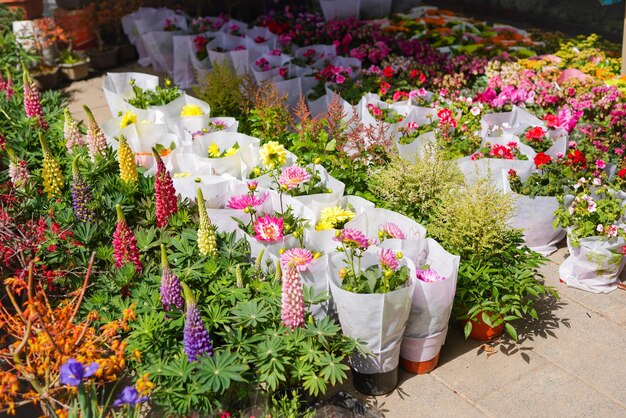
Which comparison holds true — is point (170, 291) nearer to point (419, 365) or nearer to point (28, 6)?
point (419, 365)

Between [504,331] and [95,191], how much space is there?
2636 millimetres

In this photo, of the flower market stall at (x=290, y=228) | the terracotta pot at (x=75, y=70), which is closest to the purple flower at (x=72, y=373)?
the flower market stall at (x=290, y=228)

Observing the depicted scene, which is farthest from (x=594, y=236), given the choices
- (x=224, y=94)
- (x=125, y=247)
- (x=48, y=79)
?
(x=48, y=79)

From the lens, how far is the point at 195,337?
2914 mm

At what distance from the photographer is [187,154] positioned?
15.5 ft

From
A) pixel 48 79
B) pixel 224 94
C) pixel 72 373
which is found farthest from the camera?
pixel 48 79

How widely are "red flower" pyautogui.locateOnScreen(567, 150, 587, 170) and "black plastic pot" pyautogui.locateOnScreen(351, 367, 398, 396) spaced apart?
2.06 metres

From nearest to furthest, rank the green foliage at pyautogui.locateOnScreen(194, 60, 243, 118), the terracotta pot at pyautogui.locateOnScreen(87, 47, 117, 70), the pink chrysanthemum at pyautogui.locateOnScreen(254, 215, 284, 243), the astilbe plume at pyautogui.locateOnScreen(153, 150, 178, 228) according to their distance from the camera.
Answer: the pink chrysanthemum at pyautogui.locateOnScreen(254, 215, 284, 243)
the astilbe plume at pyautogui.locateOnScreen(153, 150, 178, 228)
the green foliage at pyautogui.locateOnScreen(194, 60, 243, 118)
the terracotta pot at pyautogui.locateOnScreen(87, 47, 117, 70)

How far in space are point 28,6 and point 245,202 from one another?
6372 millimetres

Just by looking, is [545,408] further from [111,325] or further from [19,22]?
[19,22]

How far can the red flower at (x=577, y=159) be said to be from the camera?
4.60 m

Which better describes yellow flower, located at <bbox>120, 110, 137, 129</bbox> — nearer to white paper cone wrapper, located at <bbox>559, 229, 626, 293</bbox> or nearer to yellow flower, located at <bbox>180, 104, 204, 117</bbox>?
yellow flower, located at <bbox>180, 104, 204, 117</bbox>

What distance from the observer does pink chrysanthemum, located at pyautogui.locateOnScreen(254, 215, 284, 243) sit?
371cm

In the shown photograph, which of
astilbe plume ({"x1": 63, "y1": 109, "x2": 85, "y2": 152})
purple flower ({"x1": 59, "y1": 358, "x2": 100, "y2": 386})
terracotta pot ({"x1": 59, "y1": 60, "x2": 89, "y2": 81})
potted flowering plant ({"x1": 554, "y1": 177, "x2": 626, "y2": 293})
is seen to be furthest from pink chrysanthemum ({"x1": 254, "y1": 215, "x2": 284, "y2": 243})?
terracotta pot ({"x1": 59, "y1": 60, "x2": 89, "y2": 81})
